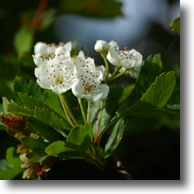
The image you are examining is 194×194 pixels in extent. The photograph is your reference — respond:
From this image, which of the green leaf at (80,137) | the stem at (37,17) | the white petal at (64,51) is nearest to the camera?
the green leaf at (80,137)

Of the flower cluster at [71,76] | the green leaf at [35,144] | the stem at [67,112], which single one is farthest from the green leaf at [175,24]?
the green leaf at [35,144]

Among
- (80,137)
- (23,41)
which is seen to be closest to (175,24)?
(80,137)

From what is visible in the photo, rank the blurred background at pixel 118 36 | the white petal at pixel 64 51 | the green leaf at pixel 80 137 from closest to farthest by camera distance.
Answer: the green leaf at pixel 80 137, the white petal at pixel 64 51, the blurred background at pixel 118 36

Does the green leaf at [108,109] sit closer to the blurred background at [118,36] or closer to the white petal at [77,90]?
the white petal at [77,90]

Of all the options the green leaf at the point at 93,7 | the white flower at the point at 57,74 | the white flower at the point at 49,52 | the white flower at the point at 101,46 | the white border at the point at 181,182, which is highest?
the green leaf at the point at 93,7

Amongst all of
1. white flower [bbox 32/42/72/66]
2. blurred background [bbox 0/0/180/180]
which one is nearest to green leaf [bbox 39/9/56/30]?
blurred background [bbox 0/0/180/180]

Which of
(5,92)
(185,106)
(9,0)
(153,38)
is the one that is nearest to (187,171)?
(185,106)
